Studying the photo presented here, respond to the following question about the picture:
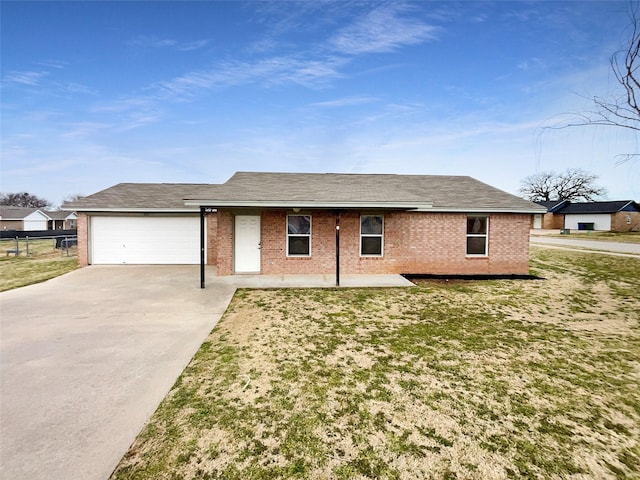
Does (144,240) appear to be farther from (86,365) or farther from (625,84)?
(625,84)

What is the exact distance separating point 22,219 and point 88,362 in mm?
65607

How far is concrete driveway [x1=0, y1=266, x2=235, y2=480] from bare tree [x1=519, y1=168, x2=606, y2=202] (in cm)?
7145

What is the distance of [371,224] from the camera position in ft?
35.4

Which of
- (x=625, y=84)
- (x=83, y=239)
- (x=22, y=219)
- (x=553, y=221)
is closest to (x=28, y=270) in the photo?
(x=83, y=239)

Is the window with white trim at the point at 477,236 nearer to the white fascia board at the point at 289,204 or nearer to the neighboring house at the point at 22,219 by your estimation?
the white fascia board at the point at 289,204

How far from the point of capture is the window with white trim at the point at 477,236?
1096cm

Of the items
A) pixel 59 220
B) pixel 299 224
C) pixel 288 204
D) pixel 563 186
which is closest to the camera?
pixel 288 204

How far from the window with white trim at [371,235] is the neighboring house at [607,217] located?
49683mm

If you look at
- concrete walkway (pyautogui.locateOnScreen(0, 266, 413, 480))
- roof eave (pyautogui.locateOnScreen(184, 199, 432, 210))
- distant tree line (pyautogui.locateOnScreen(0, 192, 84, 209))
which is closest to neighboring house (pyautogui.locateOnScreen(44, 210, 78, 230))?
distant tree line (pyautogui.locateOnScreen(0, 192, 84, 209))

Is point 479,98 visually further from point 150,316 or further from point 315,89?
point 150,316

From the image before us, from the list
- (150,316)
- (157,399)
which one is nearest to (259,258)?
(150,316)

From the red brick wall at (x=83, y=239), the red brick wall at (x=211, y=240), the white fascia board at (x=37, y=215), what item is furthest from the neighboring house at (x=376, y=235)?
the white fascia board at (x=37, y=215)

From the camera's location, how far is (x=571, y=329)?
5.68 metres

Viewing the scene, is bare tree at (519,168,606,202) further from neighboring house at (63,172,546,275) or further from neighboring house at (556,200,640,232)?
neighboring house at (63,172,546,275)
